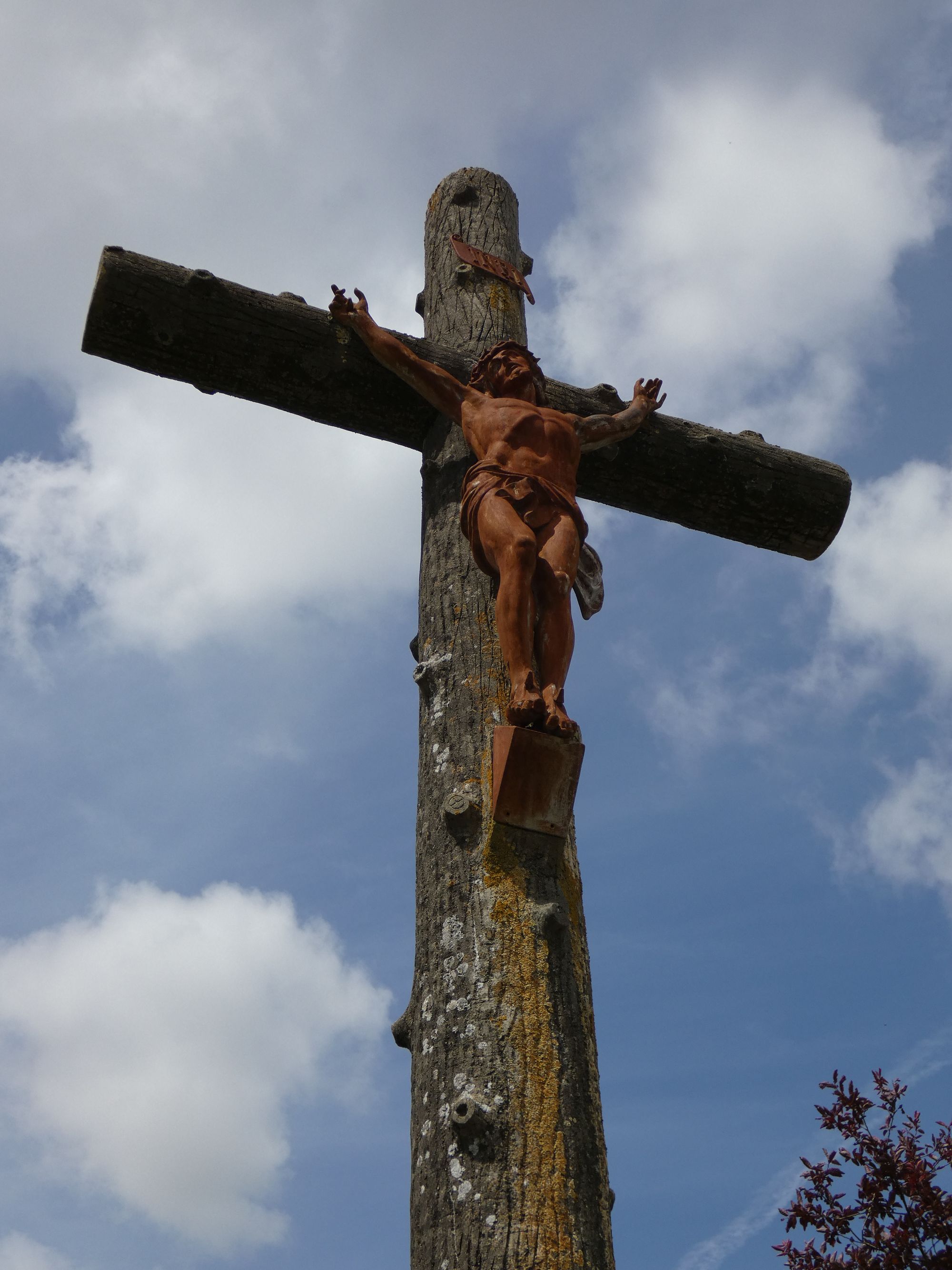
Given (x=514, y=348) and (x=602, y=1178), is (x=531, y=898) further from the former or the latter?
(x=514, y=348)

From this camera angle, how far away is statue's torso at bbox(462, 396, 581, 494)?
464cm

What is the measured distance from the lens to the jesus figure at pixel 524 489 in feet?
13.5

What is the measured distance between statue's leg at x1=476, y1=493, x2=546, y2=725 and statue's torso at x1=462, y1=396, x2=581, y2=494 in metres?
0.30

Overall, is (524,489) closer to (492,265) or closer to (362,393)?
(362,393)

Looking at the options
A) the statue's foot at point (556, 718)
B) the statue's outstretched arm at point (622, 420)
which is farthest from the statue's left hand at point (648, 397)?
the statue's foot at point (556, 718)

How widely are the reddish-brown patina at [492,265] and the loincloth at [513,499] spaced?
65.7 inches

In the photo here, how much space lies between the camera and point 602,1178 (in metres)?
3.42

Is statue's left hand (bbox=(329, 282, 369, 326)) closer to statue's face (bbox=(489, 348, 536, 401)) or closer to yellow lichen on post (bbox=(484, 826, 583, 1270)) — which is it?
statue's face (bbox=(489, 348, 536, 401))

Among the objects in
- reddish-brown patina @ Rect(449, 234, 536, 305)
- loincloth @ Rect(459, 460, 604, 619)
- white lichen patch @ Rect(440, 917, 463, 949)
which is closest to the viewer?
white lichen patch @ Rect(440, 917, 463, 949)

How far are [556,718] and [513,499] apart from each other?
903 mm

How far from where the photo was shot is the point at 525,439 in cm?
470

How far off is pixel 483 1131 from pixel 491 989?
388 mm

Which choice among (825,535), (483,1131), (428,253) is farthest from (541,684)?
(428,253)

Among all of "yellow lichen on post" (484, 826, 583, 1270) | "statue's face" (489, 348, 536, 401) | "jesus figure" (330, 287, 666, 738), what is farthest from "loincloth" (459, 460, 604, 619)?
"yellow lichen on post" (484, 826, 583, 1270)
